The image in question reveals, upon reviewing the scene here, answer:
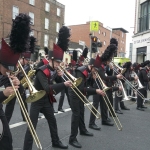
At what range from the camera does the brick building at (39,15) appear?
82.4 feet

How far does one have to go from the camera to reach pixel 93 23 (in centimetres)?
1366

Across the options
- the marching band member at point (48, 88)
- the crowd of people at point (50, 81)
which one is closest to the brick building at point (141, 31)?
the crowd of people at point (50, 81)

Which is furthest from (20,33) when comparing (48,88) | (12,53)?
(48,88)

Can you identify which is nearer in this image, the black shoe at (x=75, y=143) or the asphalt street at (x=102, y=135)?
the black shoe at (x=75, y=143)

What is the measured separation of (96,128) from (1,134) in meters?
3.37

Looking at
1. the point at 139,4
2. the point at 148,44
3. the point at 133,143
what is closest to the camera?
the point at 133,143

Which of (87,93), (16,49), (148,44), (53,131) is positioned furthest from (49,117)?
(148,44)

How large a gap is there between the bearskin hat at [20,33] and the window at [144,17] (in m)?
15.6

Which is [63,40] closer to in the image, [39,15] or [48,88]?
[48,88]

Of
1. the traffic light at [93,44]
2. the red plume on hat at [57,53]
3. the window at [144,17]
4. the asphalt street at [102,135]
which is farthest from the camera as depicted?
the window at [144,17]

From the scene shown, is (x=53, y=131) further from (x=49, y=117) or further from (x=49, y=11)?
(x=49, y=11)

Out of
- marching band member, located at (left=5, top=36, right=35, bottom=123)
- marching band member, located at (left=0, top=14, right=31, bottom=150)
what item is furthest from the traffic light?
marching band member, located at (left=0, top=14, right=31, bottom=150)

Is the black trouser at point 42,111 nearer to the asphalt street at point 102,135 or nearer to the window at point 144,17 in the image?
the asphalt street at point 102,135

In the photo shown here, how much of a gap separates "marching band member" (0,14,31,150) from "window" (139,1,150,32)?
15.7 meters
